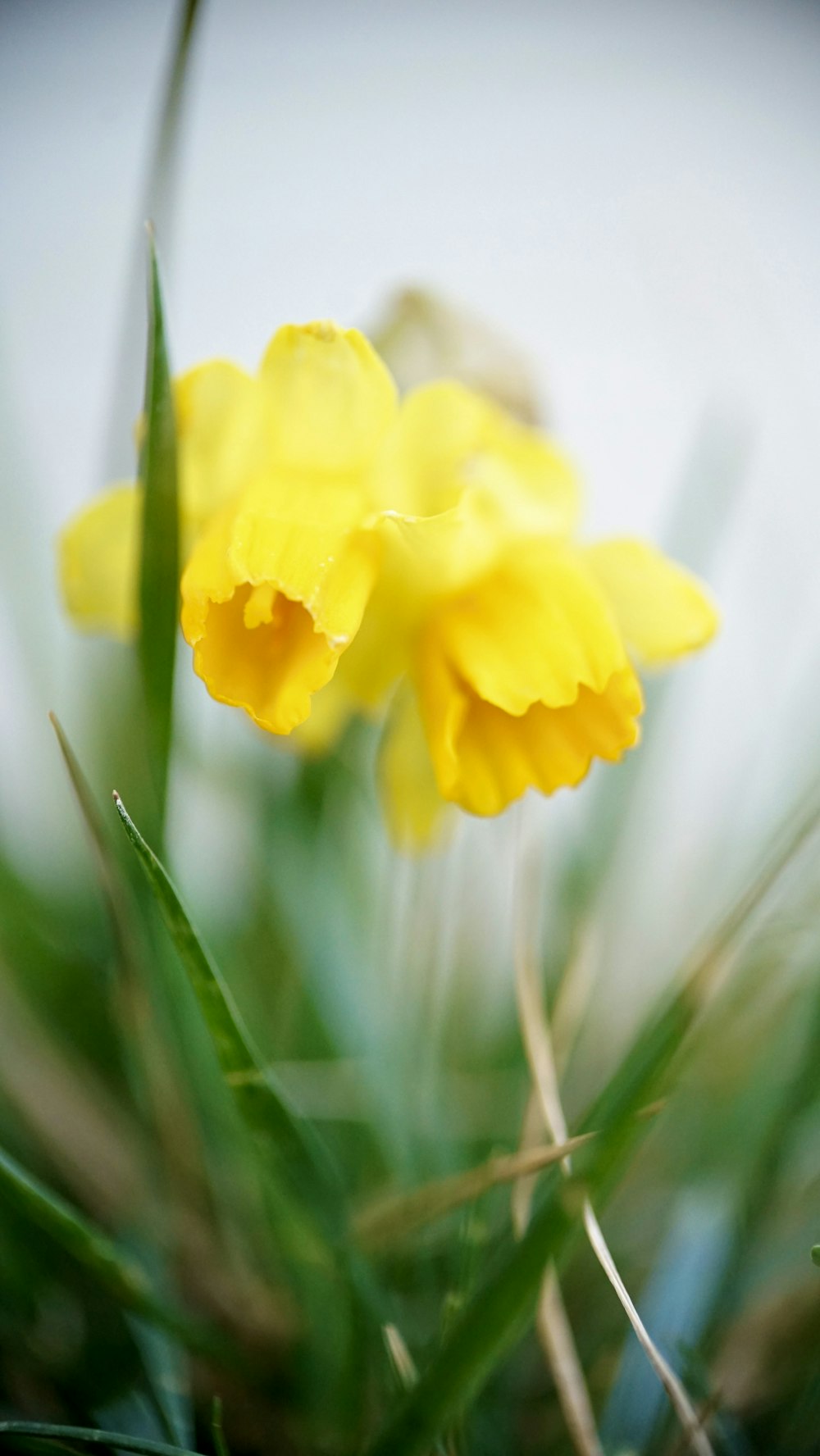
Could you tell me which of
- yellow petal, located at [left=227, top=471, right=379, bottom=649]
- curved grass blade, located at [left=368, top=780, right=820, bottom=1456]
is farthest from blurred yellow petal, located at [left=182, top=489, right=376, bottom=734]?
curved grass blade, located at [left=368, top=780, right=820, bottom=1456]

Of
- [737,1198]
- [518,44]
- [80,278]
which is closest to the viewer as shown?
[737,1198]

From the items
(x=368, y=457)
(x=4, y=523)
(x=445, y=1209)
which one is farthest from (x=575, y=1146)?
(x=4, y=523)

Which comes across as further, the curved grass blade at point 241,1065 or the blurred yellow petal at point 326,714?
the blurred yellow petal at point 326,714

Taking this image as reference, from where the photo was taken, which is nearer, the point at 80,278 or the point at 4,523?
the point at 4,523

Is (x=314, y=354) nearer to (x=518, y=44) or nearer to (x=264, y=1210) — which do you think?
(x=264, y=1210)

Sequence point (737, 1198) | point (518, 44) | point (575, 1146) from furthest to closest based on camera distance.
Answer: point (518, 44) → point (737, 1198) → point (575, 1146)

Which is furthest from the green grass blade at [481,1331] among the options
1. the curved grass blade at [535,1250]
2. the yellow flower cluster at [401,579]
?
the yellow flower cluster at [401,579]

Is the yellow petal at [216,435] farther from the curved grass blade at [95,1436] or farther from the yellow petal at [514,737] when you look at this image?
the curved grass blade at [95,1436]
